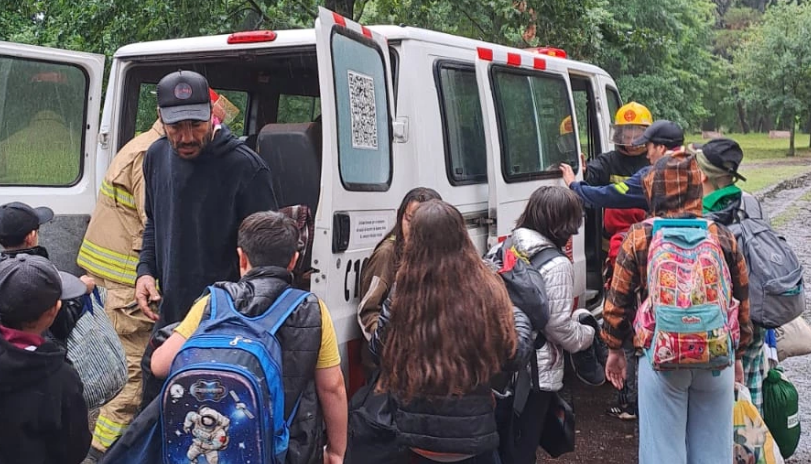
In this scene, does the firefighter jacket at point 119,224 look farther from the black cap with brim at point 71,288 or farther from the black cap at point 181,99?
the black cap with brim at point 71,288

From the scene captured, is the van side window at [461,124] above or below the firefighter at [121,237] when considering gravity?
above

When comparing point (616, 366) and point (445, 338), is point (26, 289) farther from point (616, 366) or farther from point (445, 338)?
point (616, 366)

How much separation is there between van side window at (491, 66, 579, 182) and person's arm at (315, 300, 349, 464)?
2102mm

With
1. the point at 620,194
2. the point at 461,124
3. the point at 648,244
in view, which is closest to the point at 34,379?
the point at 648,244

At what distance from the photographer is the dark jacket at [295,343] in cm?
261

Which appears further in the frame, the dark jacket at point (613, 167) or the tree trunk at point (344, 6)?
the tree trunk at point (344, 6)

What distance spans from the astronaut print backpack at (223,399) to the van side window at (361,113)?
1.16 metres

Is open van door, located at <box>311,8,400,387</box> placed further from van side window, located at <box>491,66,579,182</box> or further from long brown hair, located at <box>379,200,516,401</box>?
van side window, located at <box>491,66,579,182</box>

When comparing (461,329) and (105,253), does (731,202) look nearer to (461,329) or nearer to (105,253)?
(461,329)

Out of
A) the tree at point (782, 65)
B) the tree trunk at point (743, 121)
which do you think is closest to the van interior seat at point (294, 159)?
the tree at point (782, 65)

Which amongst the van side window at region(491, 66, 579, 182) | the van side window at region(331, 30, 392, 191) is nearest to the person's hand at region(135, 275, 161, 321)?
the van side window at region(331, 30, 392, 191)

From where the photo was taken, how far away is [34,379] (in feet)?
8.04

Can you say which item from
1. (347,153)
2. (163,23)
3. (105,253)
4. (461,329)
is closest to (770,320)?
(461,329)

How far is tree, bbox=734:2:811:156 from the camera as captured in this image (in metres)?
34.0
